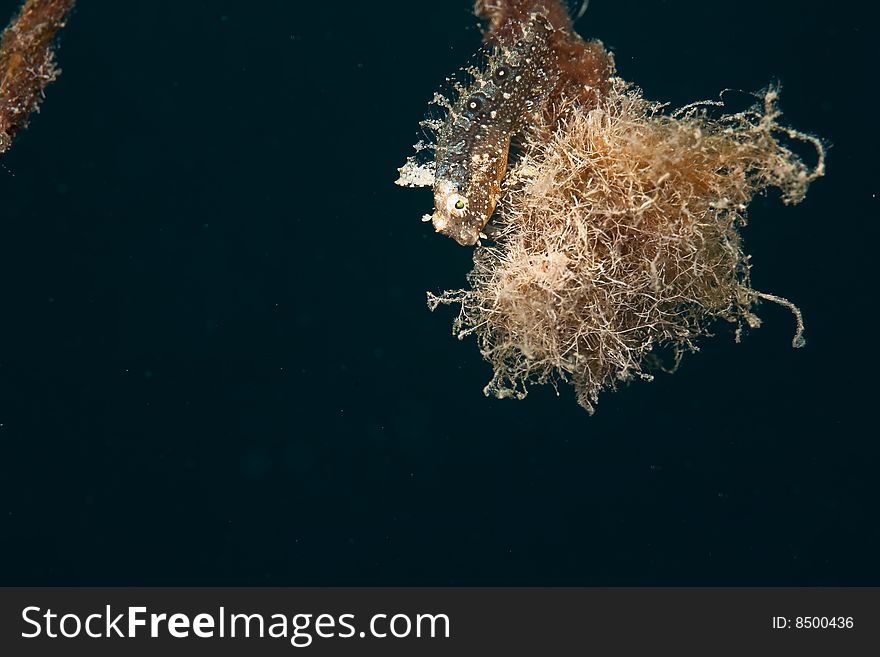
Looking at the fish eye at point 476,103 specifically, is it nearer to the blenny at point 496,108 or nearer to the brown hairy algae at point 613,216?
the blenny at point 496,108

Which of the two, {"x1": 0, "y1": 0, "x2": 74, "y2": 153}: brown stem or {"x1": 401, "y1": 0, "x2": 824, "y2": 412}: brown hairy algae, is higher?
{"x1": 0, "y1": 0, "x2": 74, "y2": 153}: brown stem

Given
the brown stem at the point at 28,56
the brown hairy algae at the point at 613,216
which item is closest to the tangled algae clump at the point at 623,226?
the brown hairy algae at the point at 613,216

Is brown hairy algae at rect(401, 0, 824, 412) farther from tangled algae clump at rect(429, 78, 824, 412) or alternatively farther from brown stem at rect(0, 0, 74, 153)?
brown stem at rect(0, 0, 74, 153)

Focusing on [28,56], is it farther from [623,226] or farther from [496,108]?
[623,226]

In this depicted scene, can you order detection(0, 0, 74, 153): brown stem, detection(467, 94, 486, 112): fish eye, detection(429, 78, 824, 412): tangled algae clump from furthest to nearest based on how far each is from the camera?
detection(0, 0, 74, 153): brown stem, detection(467, 94, 486, 112): fish eye, detection(429, 78, 824, 412): tangled algae clump

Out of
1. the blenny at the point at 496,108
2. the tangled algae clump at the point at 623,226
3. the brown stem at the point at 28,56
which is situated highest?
the brown stem at the point at 28,56

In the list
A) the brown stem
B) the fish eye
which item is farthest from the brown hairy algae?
the brown stem

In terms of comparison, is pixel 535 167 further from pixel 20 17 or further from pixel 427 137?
pixel 20 17

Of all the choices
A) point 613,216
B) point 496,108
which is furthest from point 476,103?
point 613,216
